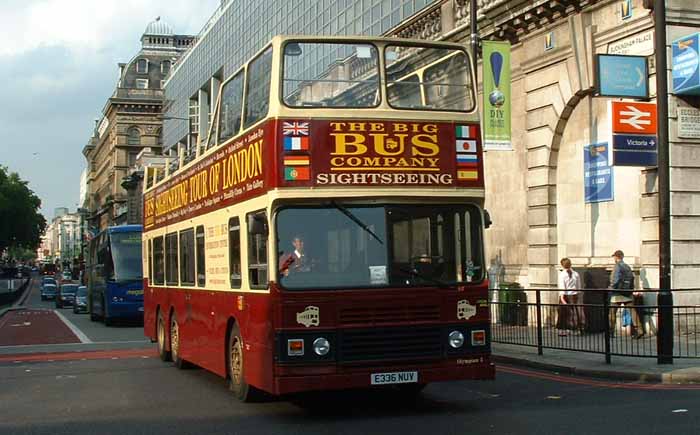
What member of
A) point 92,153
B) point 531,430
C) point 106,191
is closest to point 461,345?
point 531,430

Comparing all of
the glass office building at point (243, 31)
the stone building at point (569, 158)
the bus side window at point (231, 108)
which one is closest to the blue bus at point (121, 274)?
the glass office building at point (243, 31)

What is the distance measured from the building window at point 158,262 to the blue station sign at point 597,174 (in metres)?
9.78

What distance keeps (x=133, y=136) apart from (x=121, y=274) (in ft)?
297

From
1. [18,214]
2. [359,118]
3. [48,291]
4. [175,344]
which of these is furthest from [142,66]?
[359,118]

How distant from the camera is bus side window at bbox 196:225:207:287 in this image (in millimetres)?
13359

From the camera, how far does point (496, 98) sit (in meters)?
21.5

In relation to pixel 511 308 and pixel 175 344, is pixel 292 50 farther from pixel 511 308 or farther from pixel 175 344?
pixel 511 308

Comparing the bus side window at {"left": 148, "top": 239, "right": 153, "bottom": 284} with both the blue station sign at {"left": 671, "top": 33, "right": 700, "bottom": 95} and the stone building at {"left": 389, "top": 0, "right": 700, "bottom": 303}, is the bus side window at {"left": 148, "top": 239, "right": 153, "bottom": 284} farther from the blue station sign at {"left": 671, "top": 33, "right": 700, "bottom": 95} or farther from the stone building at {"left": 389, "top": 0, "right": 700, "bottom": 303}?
the blue station sign at {"left": 671, "top": 33, "right": 700, "bottom": 95}

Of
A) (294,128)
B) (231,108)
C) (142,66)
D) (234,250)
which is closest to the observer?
(294,128)

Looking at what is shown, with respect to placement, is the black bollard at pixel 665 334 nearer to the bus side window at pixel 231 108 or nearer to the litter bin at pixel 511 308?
the litter bin at pixel 511 308

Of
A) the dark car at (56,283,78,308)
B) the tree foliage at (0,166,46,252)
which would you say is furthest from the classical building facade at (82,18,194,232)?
the dark car at (56,283,78,308)

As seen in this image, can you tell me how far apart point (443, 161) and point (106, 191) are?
423 ft

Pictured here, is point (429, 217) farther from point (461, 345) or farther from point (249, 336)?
point (249, 336)

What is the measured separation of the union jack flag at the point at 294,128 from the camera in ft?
32.7
